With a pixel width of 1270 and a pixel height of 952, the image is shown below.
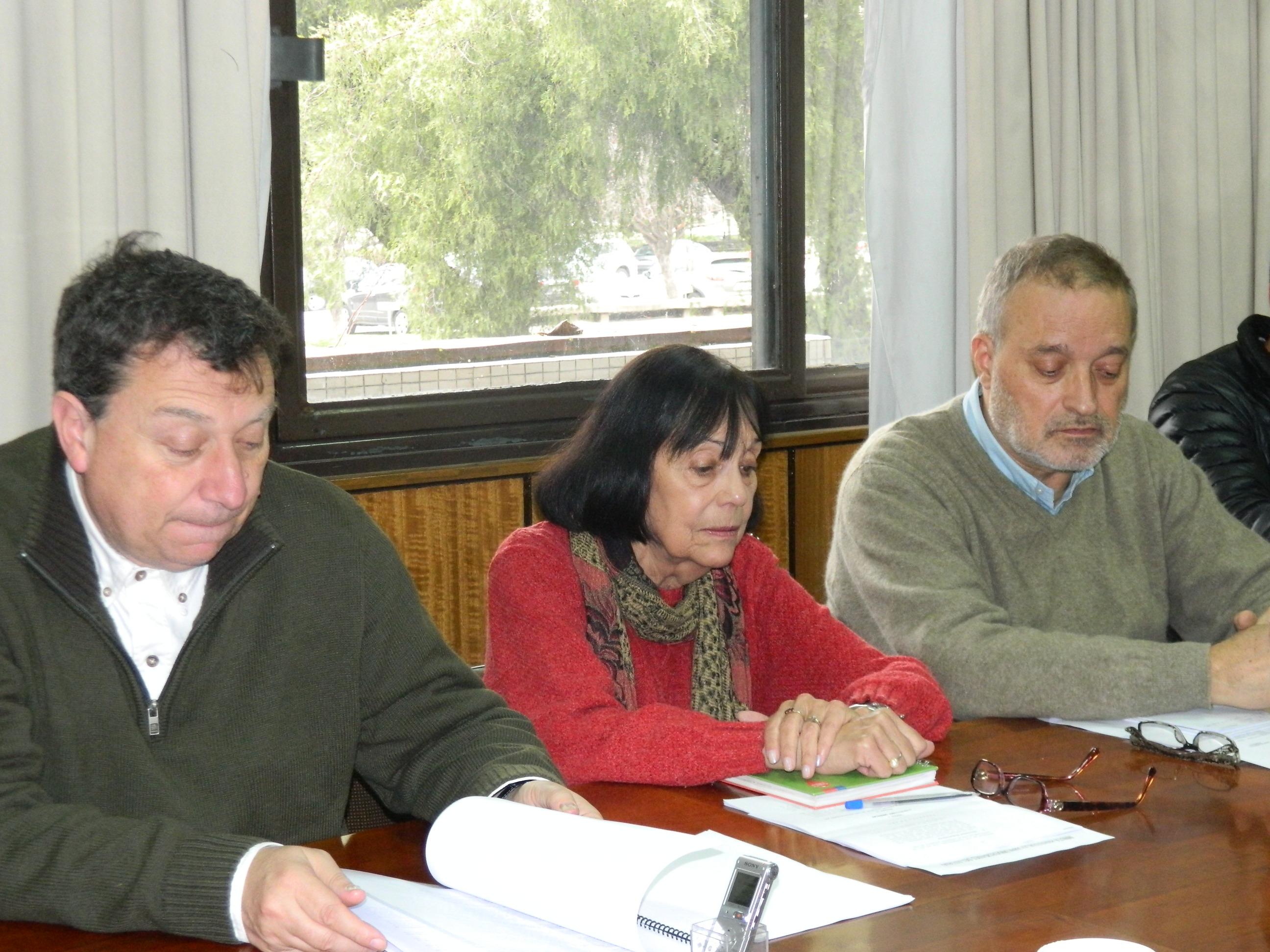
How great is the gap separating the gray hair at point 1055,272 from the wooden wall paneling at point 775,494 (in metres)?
1.28

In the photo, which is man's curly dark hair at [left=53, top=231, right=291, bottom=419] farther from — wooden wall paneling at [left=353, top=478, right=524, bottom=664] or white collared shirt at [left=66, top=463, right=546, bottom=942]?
wooden wall paneling at [left=353, top=478, right=524, bottom=664]

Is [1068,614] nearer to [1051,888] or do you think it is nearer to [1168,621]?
[1168,621]

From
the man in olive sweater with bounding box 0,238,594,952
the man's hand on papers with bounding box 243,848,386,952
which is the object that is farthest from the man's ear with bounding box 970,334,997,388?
the man's hand on papers with bounding box 243,848,386,952

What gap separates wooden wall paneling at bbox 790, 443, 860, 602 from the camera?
3.84m

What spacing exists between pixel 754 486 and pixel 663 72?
1736 millimetres

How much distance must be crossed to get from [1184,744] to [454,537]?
6.00 ft

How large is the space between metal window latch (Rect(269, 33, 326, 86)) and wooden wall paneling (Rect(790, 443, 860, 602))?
5.08 feet

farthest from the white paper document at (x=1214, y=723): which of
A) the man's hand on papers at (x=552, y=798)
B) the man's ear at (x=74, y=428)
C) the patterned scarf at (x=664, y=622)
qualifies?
the man's ear at (x=74, y=428)

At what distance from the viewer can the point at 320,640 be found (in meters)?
1.79

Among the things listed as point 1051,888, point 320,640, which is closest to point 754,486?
A: point 320,640

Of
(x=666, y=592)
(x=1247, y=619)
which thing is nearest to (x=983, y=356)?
(x=1247, y=619)

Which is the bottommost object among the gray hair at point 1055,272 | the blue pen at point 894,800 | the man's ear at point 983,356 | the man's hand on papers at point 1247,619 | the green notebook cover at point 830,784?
the blue pen at point 894,800

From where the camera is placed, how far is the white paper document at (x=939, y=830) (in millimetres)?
1460

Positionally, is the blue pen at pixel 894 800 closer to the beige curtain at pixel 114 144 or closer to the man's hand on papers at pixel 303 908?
the man's hand on papers at pixel 303 908
